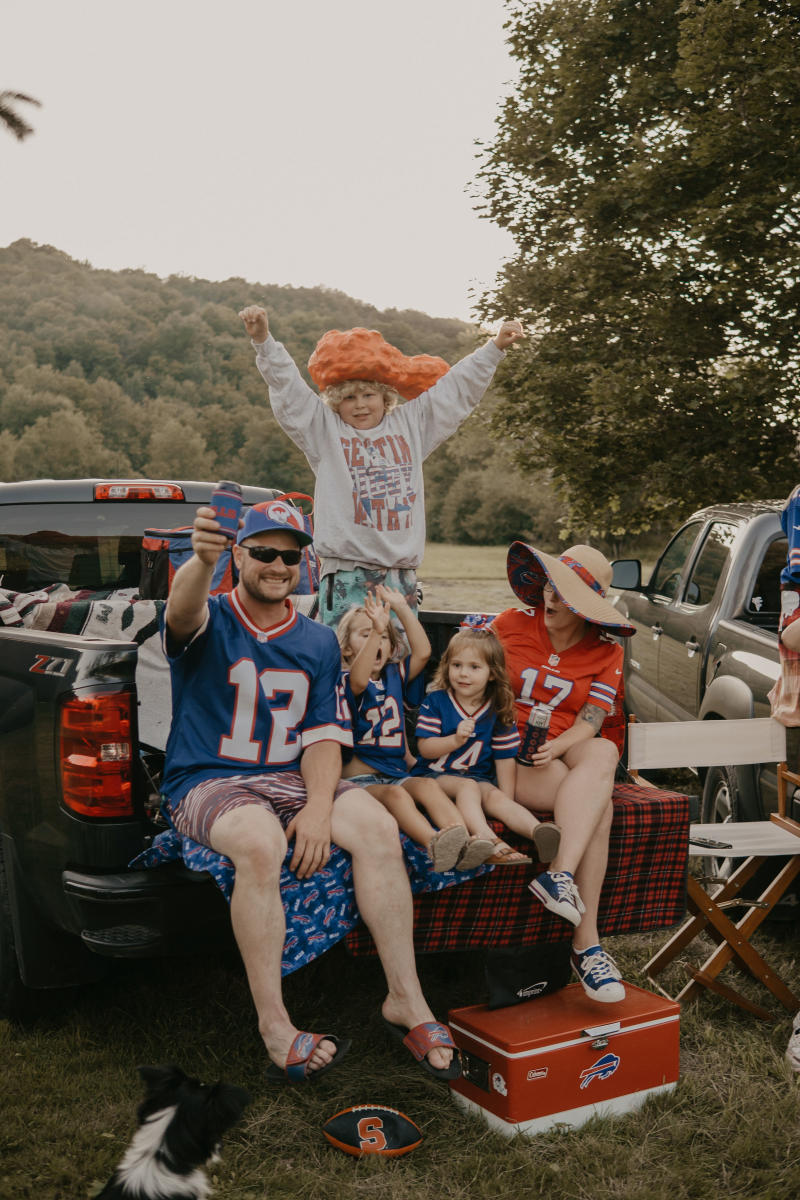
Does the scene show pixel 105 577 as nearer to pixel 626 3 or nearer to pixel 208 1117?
pixel 208 1117

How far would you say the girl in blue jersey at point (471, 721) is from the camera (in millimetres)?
3549

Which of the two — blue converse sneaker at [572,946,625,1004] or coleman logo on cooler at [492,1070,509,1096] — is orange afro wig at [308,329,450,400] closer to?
blue converse sneaker at [572,946,625,1004]

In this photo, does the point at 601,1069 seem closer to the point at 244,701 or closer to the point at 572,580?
the point at 244,701

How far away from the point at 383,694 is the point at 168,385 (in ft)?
174

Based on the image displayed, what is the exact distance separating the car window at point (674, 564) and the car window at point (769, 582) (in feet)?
2.58

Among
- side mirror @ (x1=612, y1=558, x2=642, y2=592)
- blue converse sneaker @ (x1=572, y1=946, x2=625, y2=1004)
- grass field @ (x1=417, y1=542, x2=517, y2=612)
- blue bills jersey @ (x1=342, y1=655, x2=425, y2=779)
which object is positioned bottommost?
grass field @ (x1=417, y1=542, x2=517, y2=612)

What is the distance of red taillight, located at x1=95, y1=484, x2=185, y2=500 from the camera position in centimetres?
479

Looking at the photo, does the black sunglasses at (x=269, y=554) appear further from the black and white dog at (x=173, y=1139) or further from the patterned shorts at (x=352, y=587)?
the black and white dog at (x=173, y=1139)

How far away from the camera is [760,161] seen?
11.5m

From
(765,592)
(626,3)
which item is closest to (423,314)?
(626,3)

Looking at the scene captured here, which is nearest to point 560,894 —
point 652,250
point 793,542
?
point 793,542

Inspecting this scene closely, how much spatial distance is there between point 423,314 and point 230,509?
232 feet

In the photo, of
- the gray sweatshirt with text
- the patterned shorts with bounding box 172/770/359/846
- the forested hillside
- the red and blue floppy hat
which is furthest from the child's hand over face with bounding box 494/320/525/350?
the forested hillside

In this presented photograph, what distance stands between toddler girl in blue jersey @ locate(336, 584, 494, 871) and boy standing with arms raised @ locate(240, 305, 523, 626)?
0.41 metres
